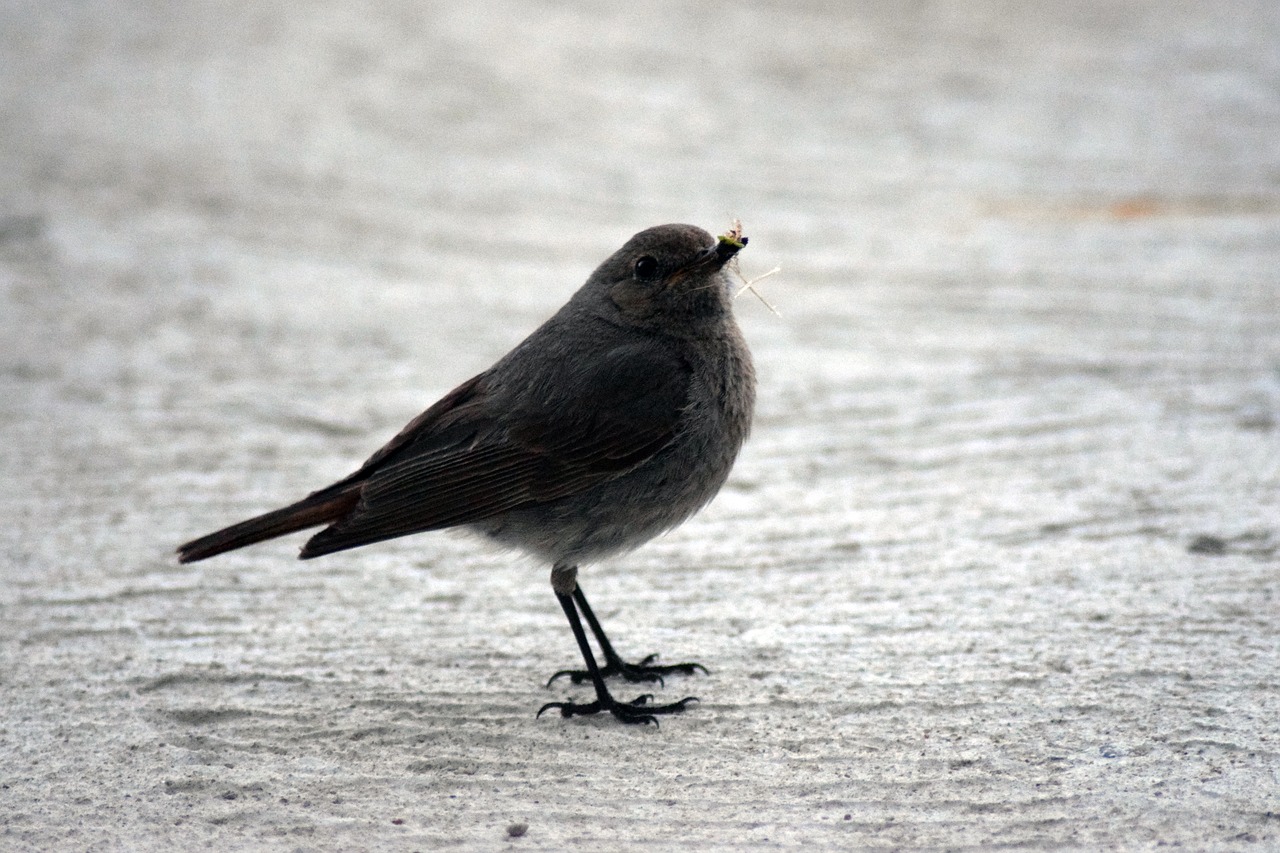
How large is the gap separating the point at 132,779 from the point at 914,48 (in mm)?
7617

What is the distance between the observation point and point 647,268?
4.20m

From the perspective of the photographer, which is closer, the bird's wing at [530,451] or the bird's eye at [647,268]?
the bird's wing at [530,451]

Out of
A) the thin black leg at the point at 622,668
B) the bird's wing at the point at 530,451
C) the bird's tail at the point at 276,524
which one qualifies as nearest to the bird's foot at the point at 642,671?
the thin black leg at the point at 622,668

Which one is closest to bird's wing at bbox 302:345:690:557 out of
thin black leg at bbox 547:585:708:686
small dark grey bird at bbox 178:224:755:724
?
small dark grey bird at bbox 178:224:755:724

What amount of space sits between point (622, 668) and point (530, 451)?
2.25 feet

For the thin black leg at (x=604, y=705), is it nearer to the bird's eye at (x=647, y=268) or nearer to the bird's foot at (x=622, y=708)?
the bird's foot at (x=622, y=708)

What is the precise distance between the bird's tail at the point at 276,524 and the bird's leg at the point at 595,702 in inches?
24.2

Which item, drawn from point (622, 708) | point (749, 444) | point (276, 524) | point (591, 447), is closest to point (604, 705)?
point (622, 708)

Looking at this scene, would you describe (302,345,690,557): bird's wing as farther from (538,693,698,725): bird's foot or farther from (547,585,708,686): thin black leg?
(538,693,698,725): bird's foot

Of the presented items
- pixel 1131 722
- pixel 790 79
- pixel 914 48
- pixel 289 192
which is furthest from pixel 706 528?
pixel 914 48

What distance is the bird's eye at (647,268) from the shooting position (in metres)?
4.19

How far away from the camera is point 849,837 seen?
3.27 metres

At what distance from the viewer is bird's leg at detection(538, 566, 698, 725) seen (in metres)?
3.94

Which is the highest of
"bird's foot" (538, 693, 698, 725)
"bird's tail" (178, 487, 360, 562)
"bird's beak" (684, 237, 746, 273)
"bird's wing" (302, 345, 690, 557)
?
"bird's beak" (684, 237, 746, 273)
